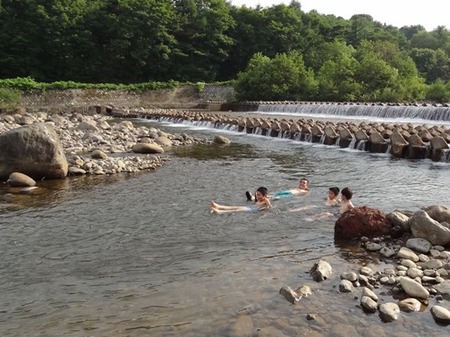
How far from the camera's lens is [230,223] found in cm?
1018

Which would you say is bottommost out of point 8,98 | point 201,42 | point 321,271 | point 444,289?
point 8,98

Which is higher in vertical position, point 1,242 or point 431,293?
point 431,293

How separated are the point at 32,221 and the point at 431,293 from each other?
825 centimetres

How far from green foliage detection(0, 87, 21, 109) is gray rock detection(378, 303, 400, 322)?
145ft

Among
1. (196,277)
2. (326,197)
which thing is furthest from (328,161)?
(196,277)

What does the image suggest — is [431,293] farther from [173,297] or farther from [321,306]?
[173,297]

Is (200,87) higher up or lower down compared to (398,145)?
higher up

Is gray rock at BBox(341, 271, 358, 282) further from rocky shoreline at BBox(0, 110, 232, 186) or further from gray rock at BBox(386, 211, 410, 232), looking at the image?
rocky shoreline at BBox(0, 110, 232, 186)

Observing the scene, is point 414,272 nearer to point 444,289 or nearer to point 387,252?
point 444,289

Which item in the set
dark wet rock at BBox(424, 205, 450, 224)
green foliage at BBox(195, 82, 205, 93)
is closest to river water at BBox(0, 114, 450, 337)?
dark wet rock at BBox(424, 205, 450, 224)

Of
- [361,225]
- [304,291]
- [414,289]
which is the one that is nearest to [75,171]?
[361,225]

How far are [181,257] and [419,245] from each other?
4.11 metres

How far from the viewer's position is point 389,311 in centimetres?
582

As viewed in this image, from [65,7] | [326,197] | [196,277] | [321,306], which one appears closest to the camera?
[321,306]
